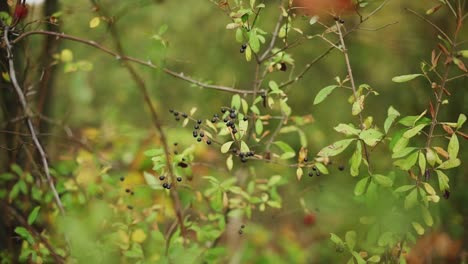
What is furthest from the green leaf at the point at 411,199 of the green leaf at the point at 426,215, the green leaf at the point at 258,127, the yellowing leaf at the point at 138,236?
the yellowing leaf at the point at 138,236

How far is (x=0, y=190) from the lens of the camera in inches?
88.4

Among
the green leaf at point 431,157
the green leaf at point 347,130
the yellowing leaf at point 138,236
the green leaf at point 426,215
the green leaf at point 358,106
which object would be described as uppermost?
the green leaf at point 358,106

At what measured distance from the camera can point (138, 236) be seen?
2.03 meters

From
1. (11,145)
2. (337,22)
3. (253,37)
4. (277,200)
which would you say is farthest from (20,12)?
(277,200)

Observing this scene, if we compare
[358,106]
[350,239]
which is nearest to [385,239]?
[350,239]

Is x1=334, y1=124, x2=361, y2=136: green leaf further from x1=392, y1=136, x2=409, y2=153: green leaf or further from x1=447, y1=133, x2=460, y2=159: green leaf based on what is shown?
x1=447, y1=133, x2=460, y2=159: green leaf

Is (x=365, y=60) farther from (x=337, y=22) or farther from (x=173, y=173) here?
(x=173, y=173)

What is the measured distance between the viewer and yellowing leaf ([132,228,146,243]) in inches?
79.4

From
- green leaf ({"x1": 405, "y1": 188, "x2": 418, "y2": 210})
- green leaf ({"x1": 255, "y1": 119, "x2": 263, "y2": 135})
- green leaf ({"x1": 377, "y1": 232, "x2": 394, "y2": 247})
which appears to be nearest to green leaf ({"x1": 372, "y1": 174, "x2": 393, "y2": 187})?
green leaf ({"x1": 405, "y1": 188, "x2": 418, "y2": 210})

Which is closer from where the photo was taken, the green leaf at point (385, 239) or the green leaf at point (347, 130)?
the green leaf at point (347, 130)

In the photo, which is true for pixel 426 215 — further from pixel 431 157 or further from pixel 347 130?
pixel 347 130

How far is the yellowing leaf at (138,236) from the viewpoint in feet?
6.62

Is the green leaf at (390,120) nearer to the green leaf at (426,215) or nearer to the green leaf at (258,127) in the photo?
the green leaf at (426,215)

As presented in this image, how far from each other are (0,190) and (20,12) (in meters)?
0.93
